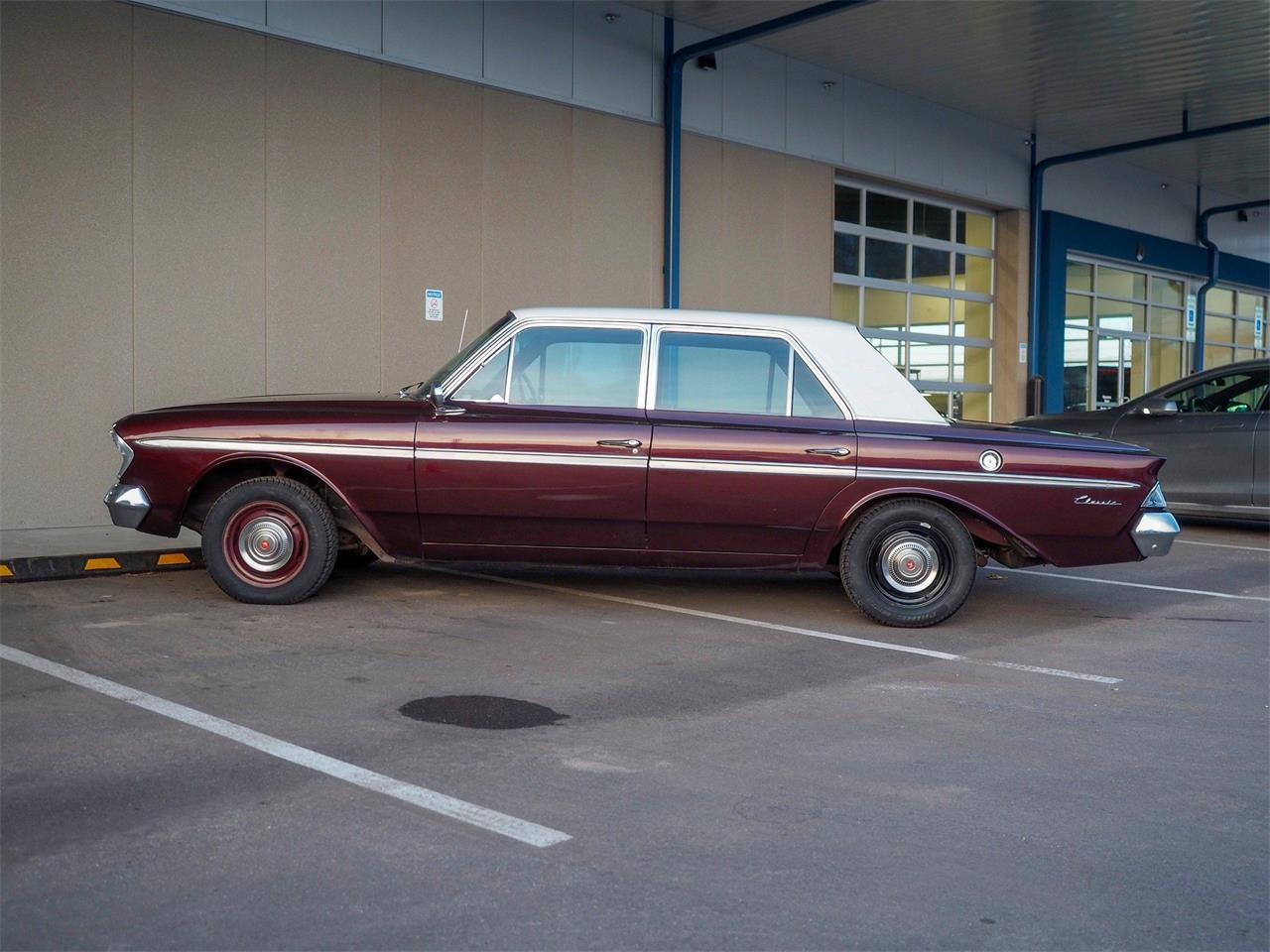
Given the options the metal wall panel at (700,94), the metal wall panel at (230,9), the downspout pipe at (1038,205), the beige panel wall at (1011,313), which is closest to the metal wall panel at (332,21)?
the metal wall panel at (230,9)

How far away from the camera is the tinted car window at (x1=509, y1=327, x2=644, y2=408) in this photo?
709 centimetres

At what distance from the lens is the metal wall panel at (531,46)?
1275 centimetres

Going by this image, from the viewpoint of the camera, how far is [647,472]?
6.89 metres

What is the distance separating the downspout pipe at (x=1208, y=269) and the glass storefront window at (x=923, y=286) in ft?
25.4

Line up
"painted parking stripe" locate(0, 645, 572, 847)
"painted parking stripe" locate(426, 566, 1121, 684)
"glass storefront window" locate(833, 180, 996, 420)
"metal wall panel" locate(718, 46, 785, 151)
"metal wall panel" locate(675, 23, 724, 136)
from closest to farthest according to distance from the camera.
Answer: "painted parking stripe" locate(0, 645, 572, 847), "painted parking stripe" locate(426, 566, 1121, 684), "metal wall panel" locate(675, 23, 724, 136), "metal wall panel" locate(718, 46, 785, 151), "glass storefront window" locate(833, 180, 996, 420)

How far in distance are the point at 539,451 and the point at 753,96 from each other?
390 inches

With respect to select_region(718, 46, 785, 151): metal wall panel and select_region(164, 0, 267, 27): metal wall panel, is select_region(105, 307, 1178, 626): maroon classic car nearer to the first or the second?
select_region(164, 0, 267, 27): metal wall panel

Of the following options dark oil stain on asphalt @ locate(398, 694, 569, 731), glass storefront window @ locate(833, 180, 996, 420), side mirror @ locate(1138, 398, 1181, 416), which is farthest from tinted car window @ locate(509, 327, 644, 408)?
glass storefront window @ locate(833, 180, 996, 420)

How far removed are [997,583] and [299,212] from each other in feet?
22.3

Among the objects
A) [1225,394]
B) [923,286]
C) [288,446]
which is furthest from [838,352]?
[923,286]

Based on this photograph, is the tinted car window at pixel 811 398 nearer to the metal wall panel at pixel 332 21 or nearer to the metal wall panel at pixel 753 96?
the metal wall panel at pixel 332 21

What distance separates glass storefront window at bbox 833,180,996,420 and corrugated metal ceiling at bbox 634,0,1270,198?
159 centimetres

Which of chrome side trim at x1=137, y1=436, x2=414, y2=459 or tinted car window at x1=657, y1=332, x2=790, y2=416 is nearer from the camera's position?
chrome side trim at x1=137, y1=436, x2=414, y2=459

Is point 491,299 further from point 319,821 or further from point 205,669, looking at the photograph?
point 319,821
